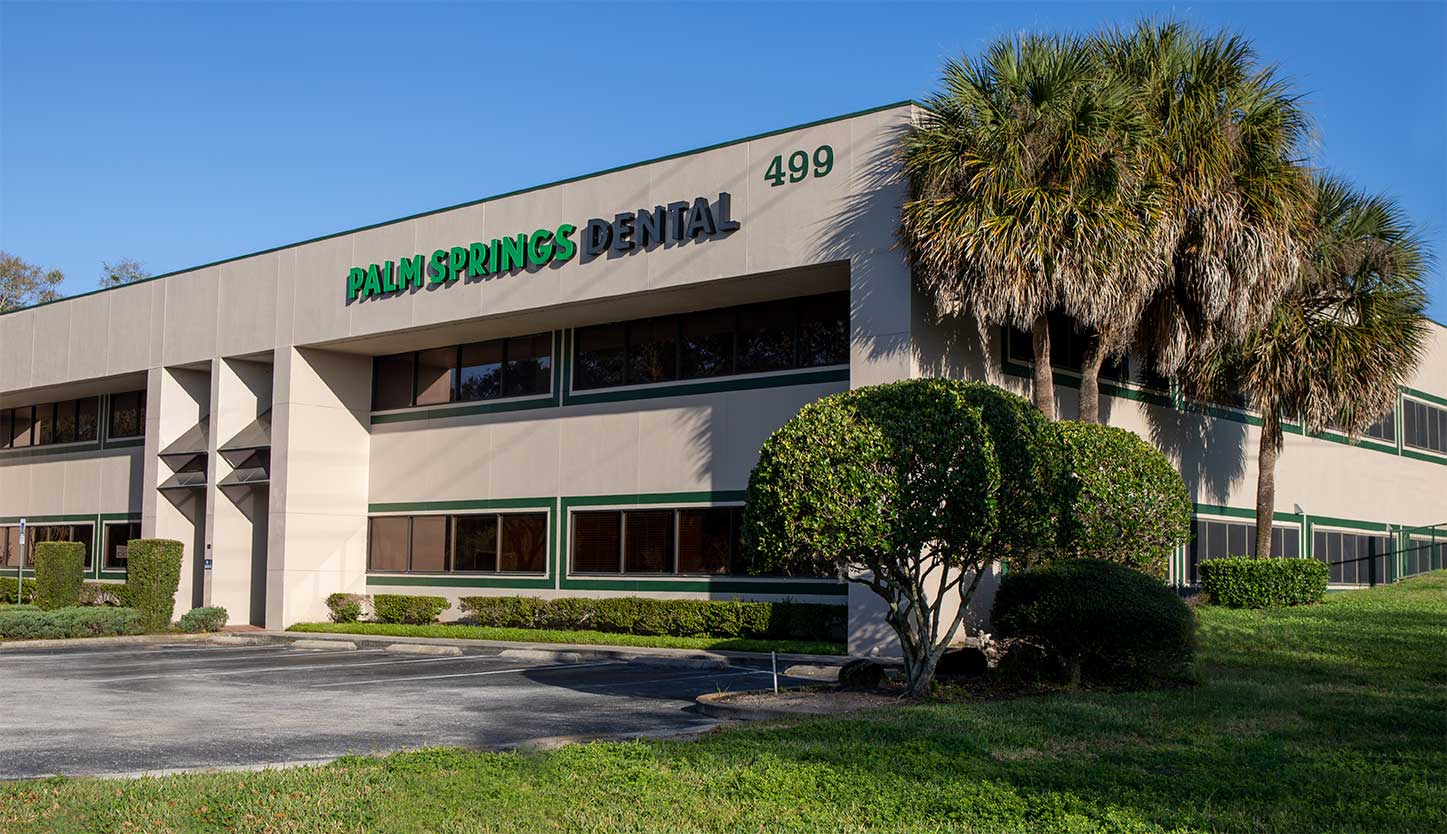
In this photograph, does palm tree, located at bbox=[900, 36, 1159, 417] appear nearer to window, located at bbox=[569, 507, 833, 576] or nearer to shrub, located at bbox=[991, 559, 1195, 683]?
shrub, located at bbox=[991, 559, 1195, 683]

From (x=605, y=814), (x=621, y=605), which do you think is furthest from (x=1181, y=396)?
(x=605, y=814)

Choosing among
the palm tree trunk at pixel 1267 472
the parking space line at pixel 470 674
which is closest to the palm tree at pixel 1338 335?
the palm tree trunk at pixel 1267 472

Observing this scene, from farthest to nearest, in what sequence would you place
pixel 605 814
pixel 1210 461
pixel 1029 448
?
pixel 1210 461, pixel 1029 448, pixel 605 814

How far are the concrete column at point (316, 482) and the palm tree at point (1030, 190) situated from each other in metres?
16.4

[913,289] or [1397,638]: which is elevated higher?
[913,289]

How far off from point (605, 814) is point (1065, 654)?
8487 millimetres

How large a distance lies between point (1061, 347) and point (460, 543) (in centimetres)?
→ 1410

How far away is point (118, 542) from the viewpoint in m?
37.2

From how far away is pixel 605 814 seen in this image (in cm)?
823

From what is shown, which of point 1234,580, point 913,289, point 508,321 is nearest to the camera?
point 913,289

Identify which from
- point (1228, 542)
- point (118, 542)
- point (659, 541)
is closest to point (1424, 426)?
point (1228, 542)

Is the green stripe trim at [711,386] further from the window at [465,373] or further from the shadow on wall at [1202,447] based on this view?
the shadow on wall at [1202,447]

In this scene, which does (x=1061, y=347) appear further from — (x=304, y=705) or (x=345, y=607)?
(x=345, y=607)

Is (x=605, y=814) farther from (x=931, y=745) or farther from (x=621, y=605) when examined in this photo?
(x=621, y=605)
